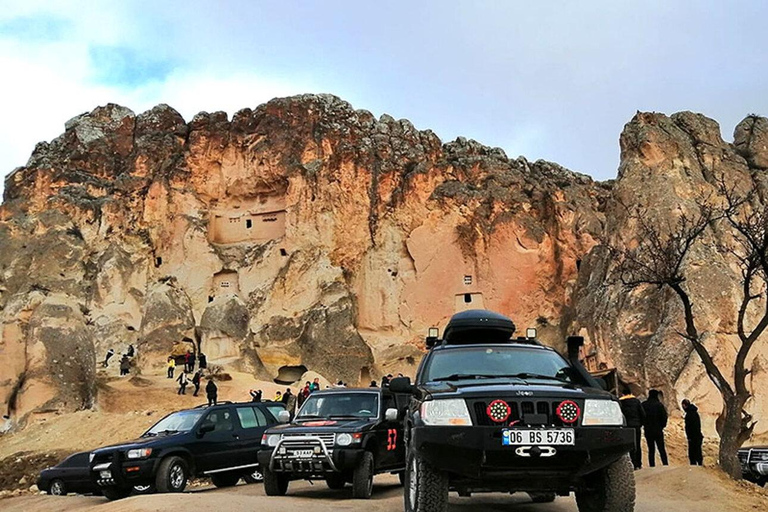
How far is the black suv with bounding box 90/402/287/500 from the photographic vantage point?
12188mm

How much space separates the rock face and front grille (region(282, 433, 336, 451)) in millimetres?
28322

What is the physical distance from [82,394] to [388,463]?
78.6 feet

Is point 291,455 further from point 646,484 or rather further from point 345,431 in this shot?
point 646,484

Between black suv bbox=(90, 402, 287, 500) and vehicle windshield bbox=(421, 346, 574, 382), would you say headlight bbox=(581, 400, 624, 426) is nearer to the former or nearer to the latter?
vehicle windshield bbox=(421, 346, 574, 382)

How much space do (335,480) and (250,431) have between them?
11.8ft

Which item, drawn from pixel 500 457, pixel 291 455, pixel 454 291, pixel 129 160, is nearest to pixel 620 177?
pixel 454 291

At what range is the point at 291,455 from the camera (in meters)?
10.6

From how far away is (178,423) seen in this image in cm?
1360

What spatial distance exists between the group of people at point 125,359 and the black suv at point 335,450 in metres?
26.5

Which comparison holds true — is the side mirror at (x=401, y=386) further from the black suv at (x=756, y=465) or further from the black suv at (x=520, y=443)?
the black suv at (x=756, y=465)

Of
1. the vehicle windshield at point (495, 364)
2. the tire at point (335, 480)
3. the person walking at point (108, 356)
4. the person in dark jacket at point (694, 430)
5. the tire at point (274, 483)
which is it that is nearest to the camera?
the vehicle windshield at point (495, 364)

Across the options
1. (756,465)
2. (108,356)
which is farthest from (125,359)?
(756,465)

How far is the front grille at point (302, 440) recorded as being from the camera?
34.9ft

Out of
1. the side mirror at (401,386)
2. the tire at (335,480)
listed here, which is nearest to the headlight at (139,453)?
the tire at (335,480)
